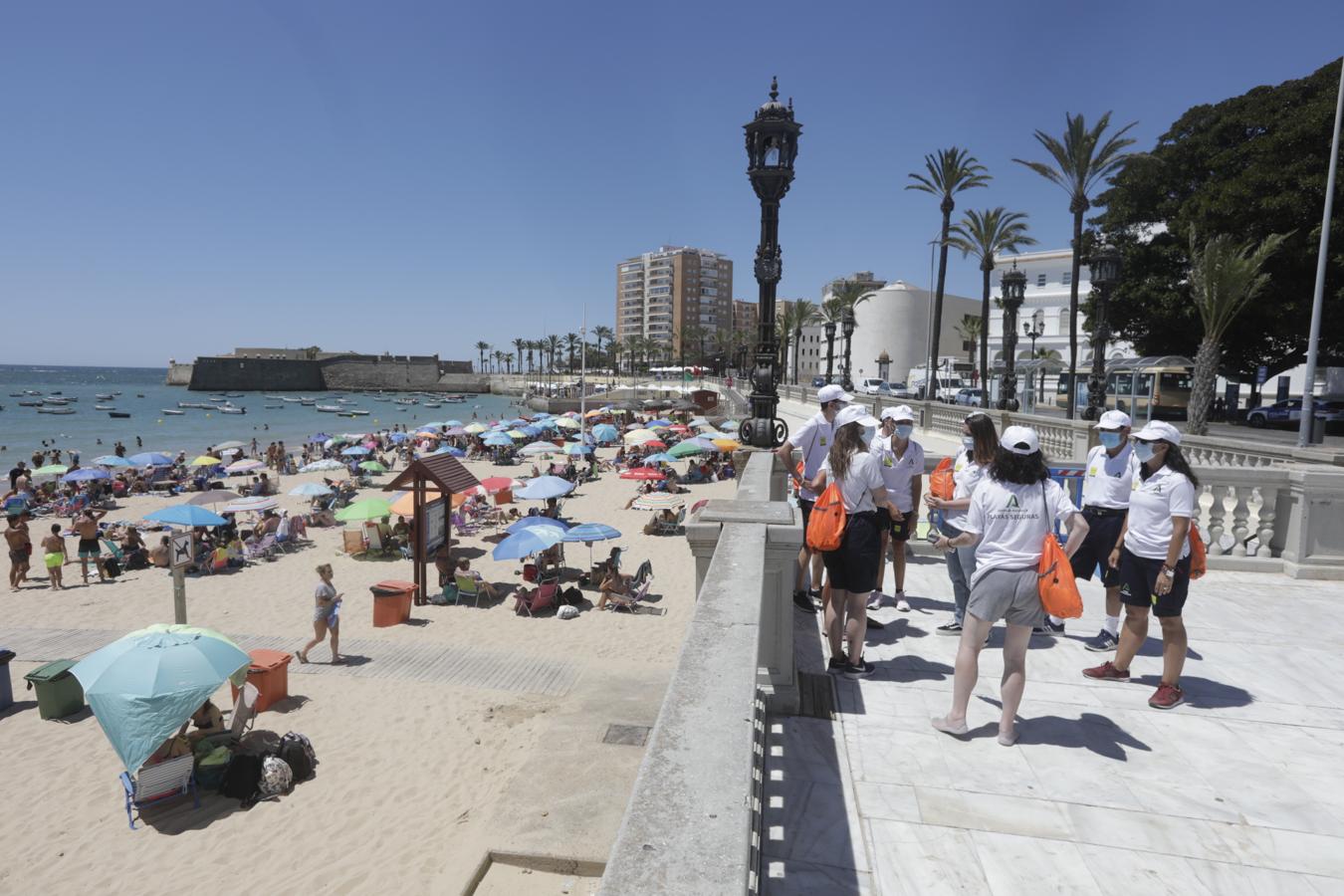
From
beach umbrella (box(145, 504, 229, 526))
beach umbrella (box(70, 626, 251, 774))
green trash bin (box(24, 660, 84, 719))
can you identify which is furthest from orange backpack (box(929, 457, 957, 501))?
beach umbrella (box(145, 504, 229, 526))

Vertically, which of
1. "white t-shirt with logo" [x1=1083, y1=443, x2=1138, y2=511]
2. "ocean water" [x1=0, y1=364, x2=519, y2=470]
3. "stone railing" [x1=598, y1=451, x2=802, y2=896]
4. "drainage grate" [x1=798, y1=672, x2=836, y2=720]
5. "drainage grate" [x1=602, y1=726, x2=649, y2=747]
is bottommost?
"ocean water" [x1=0, y1=364, x2=519, y2=470]

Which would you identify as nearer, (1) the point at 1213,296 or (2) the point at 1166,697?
(2) the point at 1166,697

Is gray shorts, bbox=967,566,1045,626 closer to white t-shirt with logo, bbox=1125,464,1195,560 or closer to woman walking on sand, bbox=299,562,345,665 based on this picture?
white t-shirt with logo, bbox=1125,464,1195,560

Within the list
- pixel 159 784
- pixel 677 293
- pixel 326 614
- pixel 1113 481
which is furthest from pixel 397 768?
pixel 677 293

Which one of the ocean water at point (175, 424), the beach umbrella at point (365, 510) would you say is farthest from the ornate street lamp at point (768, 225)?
the ocean water at point (175, 424)

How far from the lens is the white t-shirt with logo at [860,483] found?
4.74 metres

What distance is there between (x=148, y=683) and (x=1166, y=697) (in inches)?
330

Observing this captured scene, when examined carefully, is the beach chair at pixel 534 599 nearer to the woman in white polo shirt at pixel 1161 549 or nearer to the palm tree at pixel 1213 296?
the woman in white polo shirt at pixel 1161 549

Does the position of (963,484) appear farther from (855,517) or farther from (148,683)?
(148,683)

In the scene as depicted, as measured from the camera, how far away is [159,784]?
7.33 metres

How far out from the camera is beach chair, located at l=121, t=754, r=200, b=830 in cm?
723

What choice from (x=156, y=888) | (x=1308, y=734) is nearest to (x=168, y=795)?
(x=156, y=888)

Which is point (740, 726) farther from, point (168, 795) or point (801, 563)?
point (168, 795)

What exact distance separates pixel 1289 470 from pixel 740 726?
8539 mm
